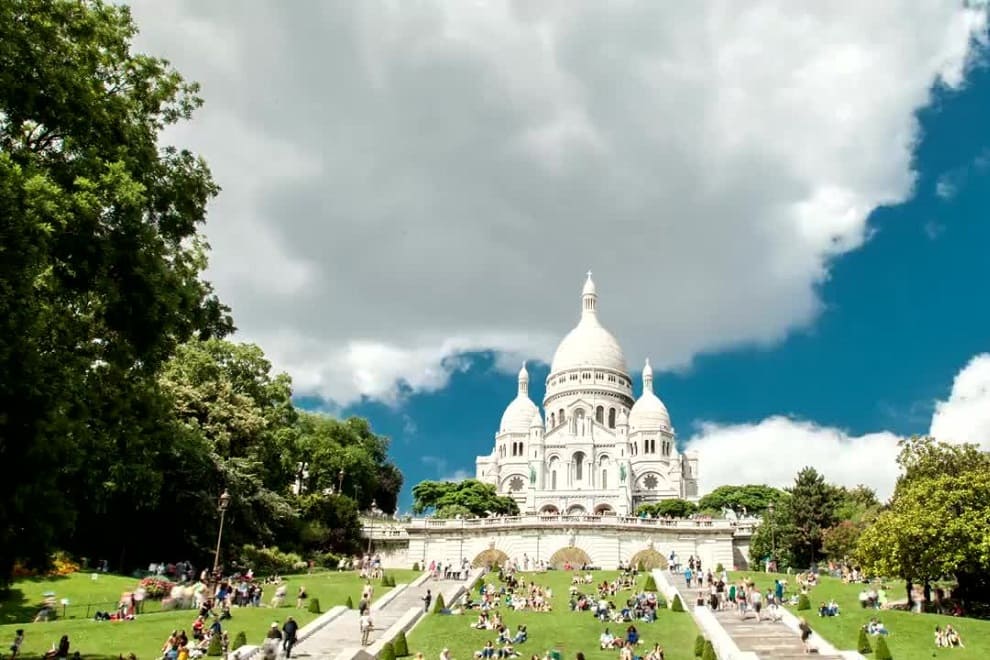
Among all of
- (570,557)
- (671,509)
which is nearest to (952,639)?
(570,557)

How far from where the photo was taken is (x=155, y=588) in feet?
109

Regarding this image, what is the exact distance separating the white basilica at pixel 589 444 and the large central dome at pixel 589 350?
0.15 meters

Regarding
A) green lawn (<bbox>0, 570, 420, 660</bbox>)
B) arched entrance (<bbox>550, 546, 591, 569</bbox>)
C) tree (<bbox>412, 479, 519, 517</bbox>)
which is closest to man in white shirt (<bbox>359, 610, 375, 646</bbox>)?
green lawn (<bbox>0, 570, 420, 660</bbox>)

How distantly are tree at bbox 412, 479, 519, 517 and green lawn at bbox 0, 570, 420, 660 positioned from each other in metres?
47.1

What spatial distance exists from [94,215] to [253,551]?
103 feet

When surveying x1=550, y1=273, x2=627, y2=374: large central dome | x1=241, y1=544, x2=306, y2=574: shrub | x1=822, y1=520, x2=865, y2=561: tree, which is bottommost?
x1=241, y1=544, x2=306, y2=574: shrub

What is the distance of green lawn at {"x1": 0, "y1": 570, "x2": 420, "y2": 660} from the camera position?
24.6 m

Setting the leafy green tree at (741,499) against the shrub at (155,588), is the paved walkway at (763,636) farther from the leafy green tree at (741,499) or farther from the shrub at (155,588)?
the leafy green tree at (741,499)

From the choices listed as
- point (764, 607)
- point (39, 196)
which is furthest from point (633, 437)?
point (39, 196)

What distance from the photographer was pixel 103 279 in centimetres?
1903

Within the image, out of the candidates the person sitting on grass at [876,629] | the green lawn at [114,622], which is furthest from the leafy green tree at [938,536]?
the green lawn at [114,622]

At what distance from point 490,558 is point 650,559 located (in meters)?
10.1

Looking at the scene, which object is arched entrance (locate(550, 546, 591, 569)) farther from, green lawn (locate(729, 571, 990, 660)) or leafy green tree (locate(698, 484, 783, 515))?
leafy green tree (locate(698, 484, 783, 515))

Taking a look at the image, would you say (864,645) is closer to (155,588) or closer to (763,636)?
(763,636)
